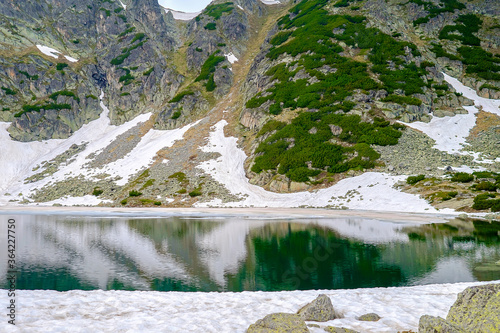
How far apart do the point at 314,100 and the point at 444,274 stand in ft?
202

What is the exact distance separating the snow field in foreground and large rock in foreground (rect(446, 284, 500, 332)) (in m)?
1.49

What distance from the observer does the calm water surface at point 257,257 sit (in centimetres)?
1440

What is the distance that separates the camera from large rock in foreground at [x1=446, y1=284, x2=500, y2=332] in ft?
19.8

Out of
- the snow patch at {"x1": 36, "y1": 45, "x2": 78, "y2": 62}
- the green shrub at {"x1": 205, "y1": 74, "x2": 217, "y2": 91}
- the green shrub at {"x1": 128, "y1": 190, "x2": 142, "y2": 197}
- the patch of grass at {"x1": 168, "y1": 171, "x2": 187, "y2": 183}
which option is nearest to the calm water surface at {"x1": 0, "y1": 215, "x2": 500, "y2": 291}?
the green shrub at {"x1": 128, "y1": 190, "x2": 142, "y2": 197}

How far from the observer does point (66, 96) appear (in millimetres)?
107500

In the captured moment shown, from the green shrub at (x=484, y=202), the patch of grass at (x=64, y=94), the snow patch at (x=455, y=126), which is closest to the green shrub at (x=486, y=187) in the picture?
the green shrub at (x=484, y=202)

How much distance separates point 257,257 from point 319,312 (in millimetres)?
10779

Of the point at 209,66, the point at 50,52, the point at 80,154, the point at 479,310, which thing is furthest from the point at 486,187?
the point at 50,52

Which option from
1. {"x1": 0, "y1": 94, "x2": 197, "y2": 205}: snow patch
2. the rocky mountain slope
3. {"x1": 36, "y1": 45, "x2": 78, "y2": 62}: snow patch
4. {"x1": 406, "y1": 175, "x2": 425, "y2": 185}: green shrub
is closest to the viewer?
{"x1": 406, "y1": 175, "x2": 425, "y2": 185}: green shrub

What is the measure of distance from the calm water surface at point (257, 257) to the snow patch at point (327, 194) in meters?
12.8

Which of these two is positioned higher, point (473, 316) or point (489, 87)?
point (489, 87)

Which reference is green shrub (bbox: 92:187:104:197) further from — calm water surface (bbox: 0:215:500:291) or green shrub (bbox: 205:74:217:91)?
green shrub (bbox: 205:74:217:91)

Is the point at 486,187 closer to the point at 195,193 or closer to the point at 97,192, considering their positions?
the point at 195,193

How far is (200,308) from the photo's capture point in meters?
9.93
